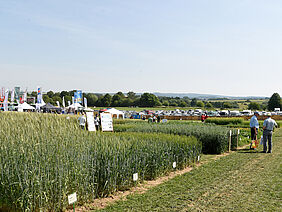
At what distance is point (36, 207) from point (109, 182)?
74.6 inches

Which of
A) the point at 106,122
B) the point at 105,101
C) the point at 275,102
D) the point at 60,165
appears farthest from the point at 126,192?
the point at 105,101

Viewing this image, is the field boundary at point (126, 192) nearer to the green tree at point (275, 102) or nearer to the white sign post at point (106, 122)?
the white sign post at point (106, 122)

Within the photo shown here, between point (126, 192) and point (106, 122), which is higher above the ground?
point (106, 122)

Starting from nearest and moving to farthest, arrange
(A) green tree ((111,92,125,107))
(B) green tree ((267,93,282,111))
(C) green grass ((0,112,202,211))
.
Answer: (C) green grass ((0,112,202,211)), (B) green tree ((267,93,282,111)), (A) green tree ((111,92,125,107))

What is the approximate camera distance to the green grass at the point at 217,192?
587 cm

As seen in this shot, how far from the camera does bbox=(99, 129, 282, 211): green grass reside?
5.87 metres

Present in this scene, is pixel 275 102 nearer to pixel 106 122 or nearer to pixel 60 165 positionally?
pixel 106 122

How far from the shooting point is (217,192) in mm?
6863

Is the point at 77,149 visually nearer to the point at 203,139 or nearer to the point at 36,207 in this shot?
the point at 36,207

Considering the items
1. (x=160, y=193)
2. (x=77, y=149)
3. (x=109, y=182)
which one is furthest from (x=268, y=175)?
(x=77, y=149)

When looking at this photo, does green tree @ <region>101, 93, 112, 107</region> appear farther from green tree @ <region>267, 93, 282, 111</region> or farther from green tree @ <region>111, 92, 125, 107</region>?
green tree @ <region>267, 93, 282, 111</region>

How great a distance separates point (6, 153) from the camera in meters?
5.43

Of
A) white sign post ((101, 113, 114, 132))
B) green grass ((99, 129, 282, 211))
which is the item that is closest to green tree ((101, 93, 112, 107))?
white sign post ((101, 113, 114, 132))

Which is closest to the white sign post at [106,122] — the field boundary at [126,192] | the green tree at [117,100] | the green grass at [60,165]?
the field boundary at [126,192]
